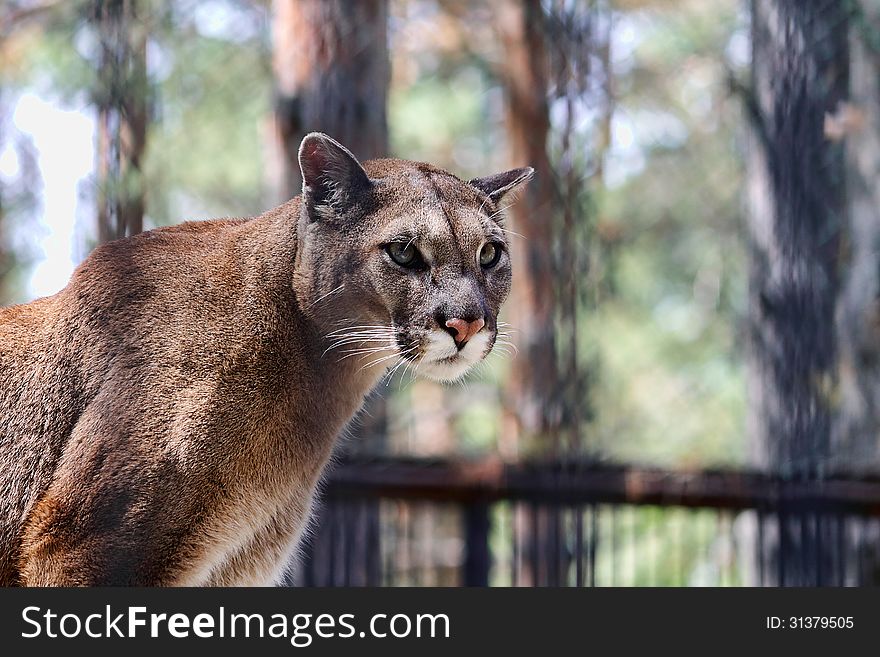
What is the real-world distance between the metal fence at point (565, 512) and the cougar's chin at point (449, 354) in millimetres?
1396

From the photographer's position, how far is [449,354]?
1803 millimetres

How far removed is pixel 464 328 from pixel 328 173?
1.19 feet

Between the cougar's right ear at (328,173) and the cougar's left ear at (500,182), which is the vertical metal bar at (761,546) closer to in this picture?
the cougar's left ear at (500,182)

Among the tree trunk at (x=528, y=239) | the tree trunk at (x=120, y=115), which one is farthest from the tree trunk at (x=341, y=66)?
the tree trunk at (x=528, y=239)

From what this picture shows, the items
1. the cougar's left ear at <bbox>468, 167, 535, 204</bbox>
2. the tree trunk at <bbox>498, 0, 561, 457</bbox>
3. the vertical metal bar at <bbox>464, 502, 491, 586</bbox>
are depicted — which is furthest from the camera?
the tree trunk at <bbox>498, 0, 561, 457</bbox>

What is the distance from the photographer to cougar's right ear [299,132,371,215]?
1722 mm

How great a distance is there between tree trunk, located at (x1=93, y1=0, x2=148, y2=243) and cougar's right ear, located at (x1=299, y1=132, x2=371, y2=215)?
10.7 inches

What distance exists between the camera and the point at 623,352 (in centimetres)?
1581

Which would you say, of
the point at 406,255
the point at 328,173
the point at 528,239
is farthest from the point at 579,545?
the point at 528,239

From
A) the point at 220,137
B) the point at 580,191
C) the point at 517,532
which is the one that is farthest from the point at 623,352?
the point at 580,191

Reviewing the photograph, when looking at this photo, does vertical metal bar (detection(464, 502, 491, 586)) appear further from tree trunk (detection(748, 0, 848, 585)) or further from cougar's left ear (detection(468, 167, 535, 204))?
cougar's left ear (detection(468, 167, 535, 204))

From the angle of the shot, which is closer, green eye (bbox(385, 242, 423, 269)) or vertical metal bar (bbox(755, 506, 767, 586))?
green eye (bbox(385, 242, 423, 269))

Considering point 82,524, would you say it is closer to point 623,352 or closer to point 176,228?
point 176,228

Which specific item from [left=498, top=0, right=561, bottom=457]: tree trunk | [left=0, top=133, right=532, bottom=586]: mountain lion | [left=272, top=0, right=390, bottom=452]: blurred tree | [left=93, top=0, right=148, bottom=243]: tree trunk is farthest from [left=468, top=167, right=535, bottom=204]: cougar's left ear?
[left=498, top=0, right=561, bottom=457]: tree trunk
